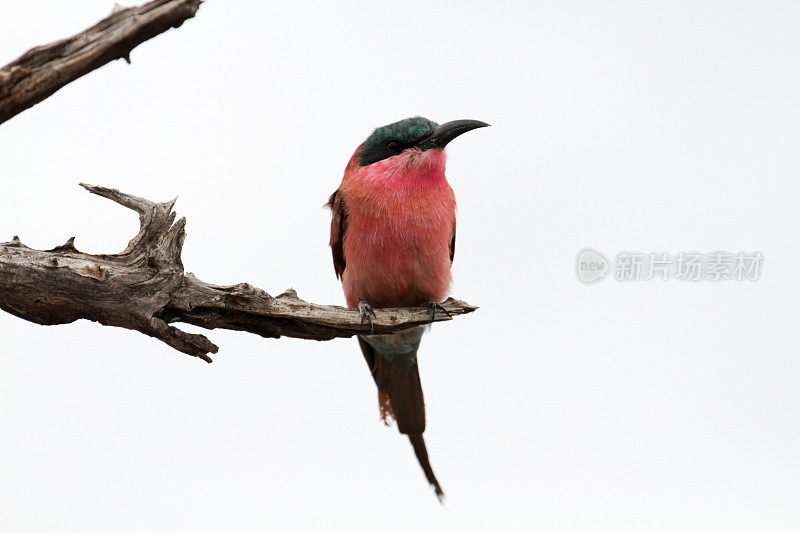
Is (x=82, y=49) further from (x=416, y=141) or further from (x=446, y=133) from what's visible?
(x=446, y=133)

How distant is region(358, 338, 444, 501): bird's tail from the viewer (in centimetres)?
436

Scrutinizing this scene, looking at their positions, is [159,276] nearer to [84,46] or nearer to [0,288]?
[0,288]

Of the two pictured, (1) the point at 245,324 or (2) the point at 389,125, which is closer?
(1) the point at 245,324

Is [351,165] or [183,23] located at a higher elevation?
[183,23]

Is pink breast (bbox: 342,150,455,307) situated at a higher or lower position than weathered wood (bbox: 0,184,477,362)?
higher

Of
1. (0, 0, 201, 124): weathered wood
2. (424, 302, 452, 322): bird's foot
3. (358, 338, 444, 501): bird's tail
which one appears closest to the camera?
(0, 0, 201, 124): weathered wood

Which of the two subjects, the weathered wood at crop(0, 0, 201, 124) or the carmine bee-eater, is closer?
the weathered wood at crop(0, 0, 201, 124)

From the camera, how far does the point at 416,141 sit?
11.9ft

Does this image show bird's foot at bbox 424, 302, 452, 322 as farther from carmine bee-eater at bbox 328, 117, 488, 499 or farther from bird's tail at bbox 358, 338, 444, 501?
bird's tail at bbox 358, 338, 444, 501

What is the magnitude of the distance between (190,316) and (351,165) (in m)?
1.23

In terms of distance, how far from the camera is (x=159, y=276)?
309cm

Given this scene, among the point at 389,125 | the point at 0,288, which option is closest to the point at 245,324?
the point at 0,288

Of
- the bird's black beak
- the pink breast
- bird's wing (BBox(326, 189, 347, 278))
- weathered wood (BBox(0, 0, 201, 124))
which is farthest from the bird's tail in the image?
weathered wood (BBox(0, 0, 201, 124))

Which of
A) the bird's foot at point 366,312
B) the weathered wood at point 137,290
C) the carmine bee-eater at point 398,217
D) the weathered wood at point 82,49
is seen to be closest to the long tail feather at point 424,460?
the carmine bee-eater at point 398,217
